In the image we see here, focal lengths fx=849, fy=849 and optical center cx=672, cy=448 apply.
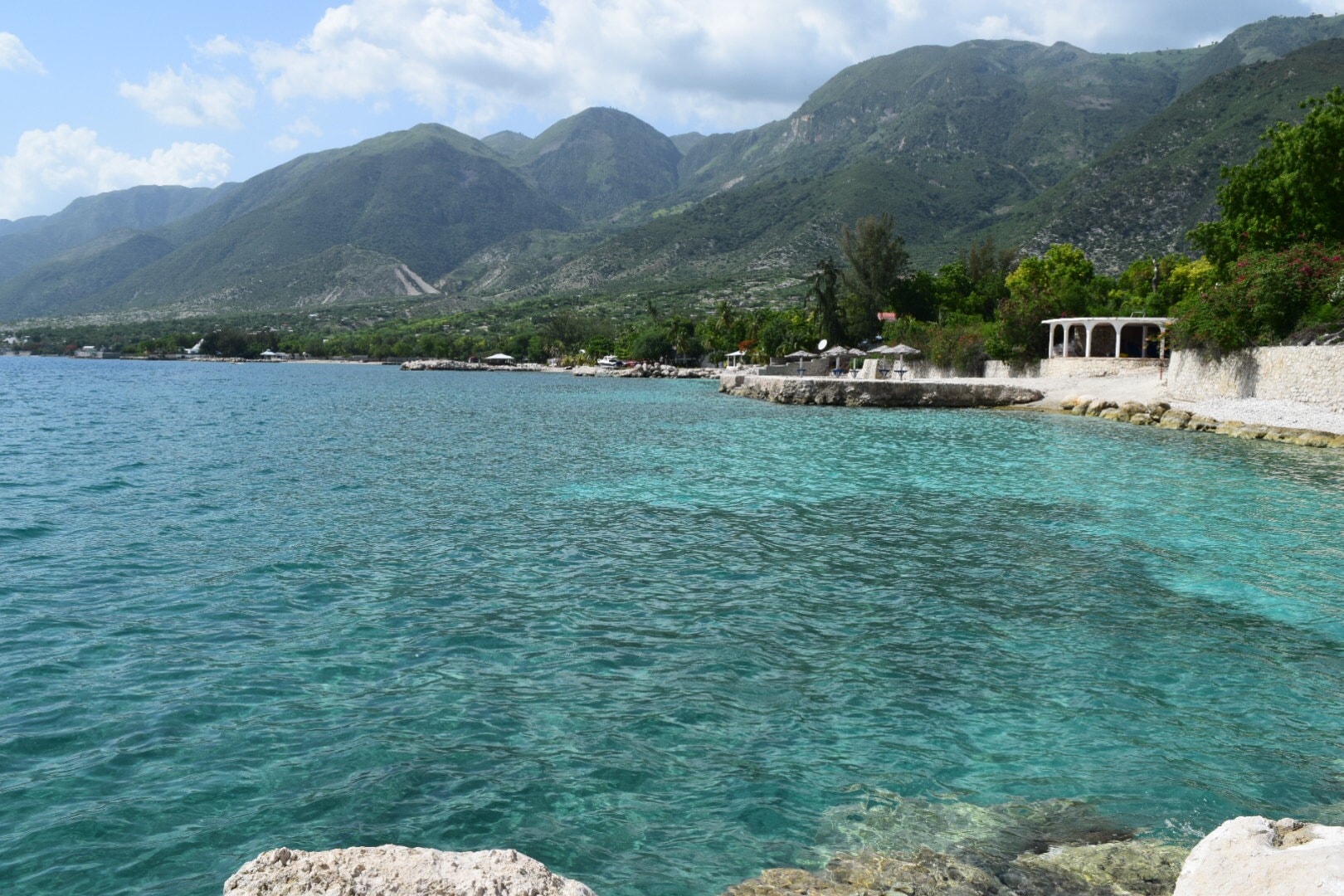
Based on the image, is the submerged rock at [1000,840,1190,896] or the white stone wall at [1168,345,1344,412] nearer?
the submerged rock at [1000,840,1190,896]

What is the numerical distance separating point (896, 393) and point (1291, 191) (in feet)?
73.5

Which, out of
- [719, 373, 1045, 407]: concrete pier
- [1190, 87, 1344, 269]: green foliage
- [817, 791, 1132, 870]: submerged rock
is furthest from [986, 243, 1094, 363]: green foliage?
[817, 791, 1132, 870]: submerged rock

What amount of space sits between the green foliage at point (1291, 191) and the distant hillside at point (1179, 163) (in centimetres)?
6629

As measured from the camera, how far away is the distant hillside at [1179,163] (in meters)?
108

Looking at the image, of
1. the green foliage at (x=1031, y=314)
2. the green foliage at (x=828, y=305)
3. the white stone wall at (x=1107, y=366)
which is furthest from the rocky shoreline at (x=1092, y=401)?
the green foliage at (x=828, y=305)

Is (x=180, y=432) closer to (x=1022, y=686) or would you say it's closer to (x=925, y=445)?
(x=925, y=445)

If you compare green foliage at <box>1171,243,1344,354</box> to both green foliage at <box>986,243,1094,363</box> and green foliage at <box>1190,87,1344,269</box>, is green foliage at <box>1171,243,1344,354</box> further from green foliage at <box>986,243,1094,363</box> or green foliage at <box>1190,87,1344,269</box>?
green foliage at <box>986,243,1094,363</box>

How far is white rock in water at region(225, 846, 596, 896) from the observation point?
3.49 m

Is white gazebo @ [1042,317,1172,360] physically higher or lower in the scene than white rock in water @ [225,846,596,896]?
higher

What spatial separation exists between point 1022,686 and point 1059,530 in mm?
8778

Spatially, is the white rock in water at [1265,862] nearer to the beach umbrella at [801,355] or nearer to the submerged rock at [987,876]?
the submerged rock at [987,876]

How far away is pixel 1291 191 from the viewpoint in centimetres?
3941

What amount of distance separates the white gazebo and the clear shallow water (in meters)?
34.7

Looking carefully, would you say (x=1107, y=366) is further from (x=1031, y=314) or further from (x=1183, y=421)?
(x=1183, y=421)
